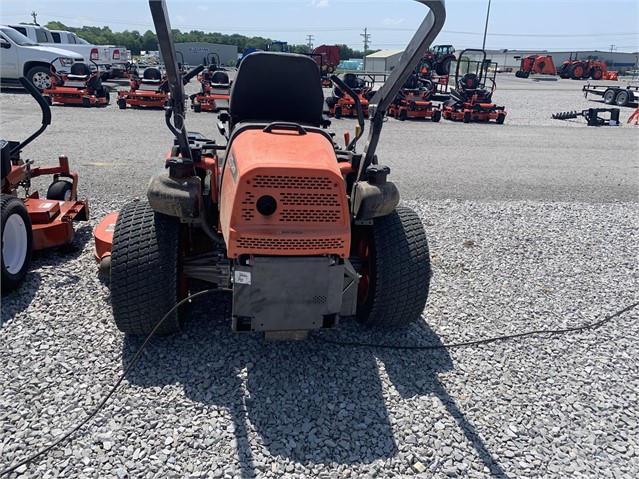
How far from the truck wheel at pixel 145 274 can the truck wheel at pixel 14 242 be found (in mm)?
1138

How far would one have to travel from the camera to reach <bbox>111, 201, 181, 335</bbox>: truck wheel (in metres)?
3.29

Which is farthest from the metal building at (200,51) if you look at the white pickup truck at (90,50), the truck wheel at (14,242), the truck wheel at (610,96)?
the truck wheel at (14,242)

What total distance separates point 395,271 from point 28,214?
3085mm

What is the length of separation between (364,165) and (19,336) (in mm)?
2625

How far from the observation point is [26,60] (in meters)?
17.2

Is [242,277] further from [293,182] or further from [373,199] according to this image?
[373,199]

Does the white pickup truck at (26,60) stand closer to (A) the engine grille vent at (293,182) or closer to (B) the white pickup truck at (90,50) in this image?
(B) the white pickup truck at (90,50)

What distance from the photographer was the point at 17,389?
9.90 ft

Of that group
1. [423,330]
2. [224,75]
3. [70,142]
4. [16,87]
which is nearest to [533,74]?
[224,75]

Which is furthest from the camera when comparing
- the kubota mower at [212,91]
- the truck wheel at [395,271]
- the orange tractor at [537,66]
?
the orange tractor at [537,66]

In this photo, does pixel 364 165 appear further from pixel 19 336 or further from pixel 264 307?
pixel 19 336

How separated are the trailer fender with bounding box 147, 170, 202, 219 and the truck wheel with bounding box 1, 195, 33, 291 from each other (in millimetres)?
1442

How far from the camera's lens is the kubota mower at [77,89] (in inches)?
597

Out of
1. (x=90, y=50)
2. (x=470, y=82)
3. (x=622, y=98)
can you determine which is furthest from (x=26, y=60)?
(x=622, y=98)
